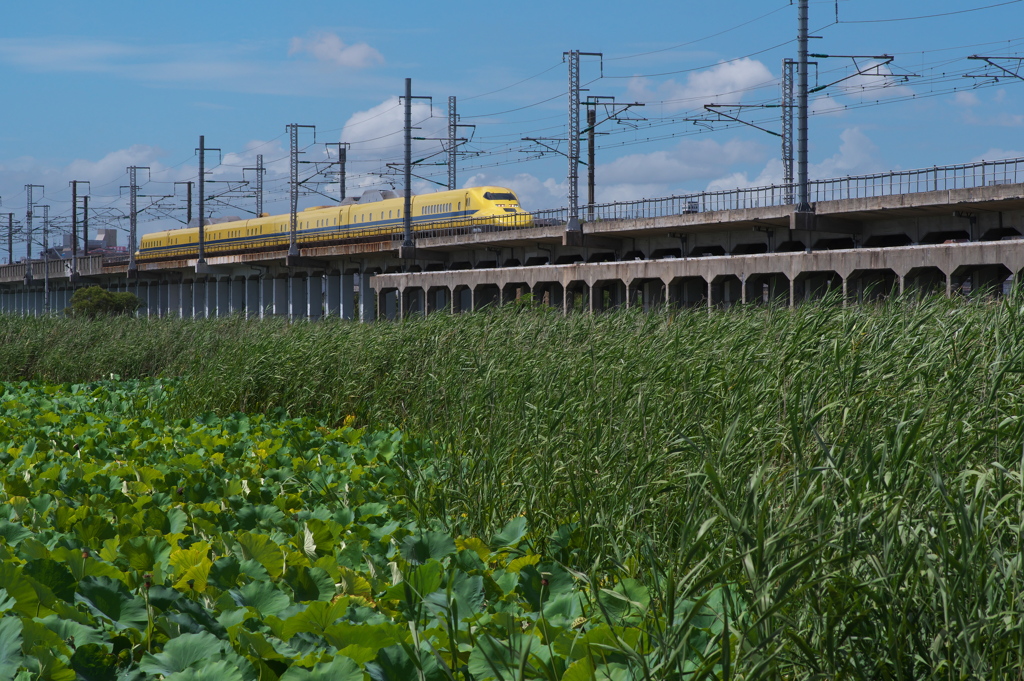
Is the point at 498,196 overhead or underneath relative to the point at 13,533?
overhead

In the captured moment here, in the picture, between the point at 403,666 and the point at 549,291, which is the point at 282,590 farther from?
the point at 549,291

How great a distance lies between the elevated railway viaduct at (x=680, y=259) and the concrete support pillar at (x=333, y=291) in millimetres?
106

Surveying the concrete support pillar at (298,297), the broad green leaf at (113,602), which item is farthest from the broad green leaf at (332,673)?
the concrete support pillar at (298,297)

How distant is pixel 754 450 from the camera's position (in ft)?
15.4

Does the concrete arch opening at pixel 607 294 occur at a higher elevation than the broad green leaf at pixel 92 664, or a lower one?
higher

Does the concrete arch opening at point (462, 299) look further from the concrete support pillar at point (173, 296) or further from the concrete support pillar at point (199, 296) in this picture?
the concrete support pillar at point (173, 296)

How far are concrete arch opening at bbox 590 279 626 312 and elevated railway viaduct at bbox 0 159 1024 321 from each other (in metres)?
0.09

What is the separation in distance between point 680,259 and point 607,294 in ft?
28.9

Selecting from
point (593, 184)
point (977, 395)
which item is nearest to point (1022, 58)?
point (593, 184)

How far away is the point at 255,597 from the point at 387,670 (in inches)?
36.3

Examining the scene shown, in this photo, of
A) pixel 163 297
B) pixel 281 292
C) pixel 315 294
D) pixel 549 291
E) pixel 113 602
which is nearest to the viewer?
pixel 113 602

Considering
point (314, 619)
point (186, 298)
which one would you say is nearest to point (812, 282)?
point (314, 619)

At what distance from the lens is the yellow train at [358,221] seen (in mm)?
45594

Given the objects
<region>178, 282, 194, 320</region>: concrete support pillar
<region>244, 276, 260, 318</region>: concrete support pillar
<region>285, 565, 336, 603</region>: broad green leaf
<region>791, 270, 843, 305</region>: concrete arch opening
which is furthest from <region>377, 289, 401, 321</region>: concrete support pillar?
<region>285, 565, 336, 603</region>: broad green leaf
